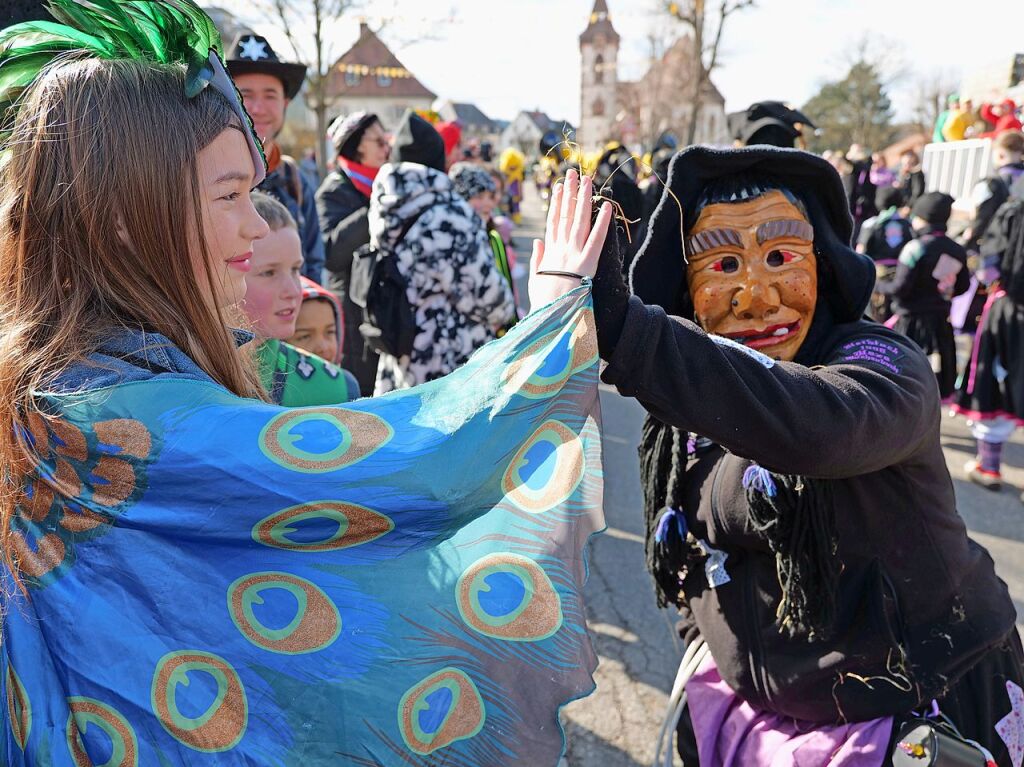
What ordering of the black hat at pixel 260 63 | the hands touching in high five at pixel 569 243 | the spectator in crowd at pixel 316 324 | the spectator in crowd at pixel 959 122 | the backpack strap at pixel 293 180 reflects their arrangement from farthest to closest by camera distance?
the spectator in crowd at pixel 959 122 < the backpack strap at pixel 293 180 < the black hat at pixel 260 63 < the spectator in crowd at pixel 316 324 < the hands touching in high five at pixel 569 243

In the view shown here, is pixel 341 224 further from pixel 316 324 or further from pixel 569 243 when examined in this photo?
pixel 569 243

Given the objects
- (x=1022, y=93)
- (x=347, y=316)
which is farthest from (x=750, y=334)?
(x=1022, y=93)

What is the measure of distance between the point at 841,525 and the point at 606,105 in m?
69.3

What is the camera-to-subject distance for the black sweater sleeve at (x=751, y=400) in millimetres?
1301

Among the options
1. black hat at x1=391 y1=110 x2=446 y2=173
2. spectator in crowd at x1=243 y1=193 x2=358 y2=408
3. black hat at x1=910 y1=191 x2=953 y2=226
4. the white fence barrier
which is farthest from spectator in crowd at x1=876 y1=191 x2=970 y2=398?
the white fence barrier

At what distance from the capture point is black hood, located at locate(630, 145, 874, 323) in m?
1.65

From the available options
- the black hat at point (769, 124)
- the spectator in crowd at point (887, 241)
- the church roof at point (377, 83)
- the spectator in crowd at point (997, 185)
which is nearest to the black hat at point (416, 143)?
the black hat at point (769, 124)

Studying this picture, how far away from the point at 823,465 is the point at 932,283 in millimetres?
5477

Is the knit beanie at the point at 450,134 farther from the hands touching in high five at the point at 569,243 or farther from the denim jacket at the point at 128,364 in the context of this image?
the denim jacket at the point at 128,364

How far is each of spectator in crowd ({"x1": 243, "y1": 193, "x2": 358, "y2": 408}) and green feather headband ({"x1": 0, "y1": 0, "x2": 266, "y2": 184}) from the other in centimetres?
85

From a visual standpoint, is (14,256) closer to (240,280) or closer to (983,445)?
(240,280)

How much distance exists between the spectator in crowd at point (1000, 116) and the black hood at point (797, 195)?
1127cm

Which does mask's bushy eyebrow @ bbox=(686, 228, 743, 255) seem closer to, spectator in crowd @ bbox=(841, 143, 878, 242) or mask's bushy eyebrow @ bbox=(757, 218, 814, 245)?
mask's bushy eyebrow @ bbox=(757, 218, 814, 245)

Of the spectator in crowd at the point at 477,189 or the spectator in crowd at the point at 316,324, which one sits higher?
the spectator in crowd at the point at 477,189
